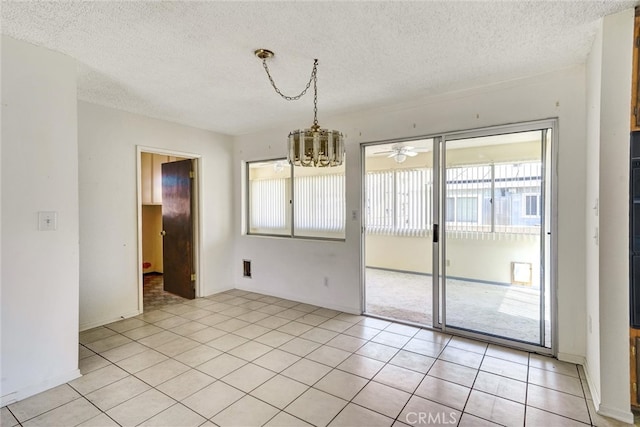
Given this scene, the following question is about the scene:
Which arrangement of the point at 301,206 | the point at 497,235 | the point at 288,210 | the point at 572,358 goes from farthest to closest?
1. the point at 288,210
2. the point at 301,206
3. the point at 497,235
4. the point at 572,358

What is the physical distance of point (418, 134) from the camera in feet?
11.3

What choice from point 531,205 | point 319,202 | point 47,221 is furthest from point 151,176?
point 531,205

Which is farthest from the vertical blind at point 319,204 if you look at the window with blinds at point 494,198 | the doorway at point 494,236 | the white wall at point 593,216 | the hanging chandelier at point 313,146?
the white wall at point 593,216

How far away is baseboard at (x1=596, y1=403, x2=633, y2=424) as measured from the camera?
191cm

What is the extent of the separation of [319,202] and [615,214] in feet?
9.97

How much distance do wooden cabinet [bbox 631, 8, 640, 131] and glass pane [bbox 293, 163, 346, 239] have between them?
8.81 feet

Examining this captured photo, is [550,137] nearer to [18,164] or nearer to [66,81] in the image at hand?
[66,81]

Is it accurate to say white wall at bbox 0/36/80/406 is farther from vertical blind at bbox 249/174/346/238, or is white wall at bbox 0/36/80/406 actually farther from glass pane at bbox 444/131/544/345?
glass pane at bbox 444/131/544/345

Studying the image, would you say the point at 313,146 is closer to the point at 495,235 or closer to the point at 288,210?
the point at 495,235

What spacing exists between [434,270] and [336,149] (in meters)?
1.88

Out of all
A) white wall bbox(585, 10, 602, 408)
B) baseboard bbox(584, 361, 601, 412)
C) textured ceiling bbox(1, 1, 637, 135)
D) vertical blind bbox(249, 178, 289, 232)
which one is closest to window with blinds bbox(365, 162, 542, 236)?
white wall bbox(585, 10, 602, 408)

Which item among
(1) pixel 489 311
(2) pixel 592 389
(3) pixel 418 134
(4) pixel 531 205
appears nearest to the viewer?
(2) pixel 592 389

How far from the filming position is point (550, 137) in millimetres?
2828

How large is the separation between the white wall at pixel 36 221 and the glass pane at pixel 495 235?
340cm
